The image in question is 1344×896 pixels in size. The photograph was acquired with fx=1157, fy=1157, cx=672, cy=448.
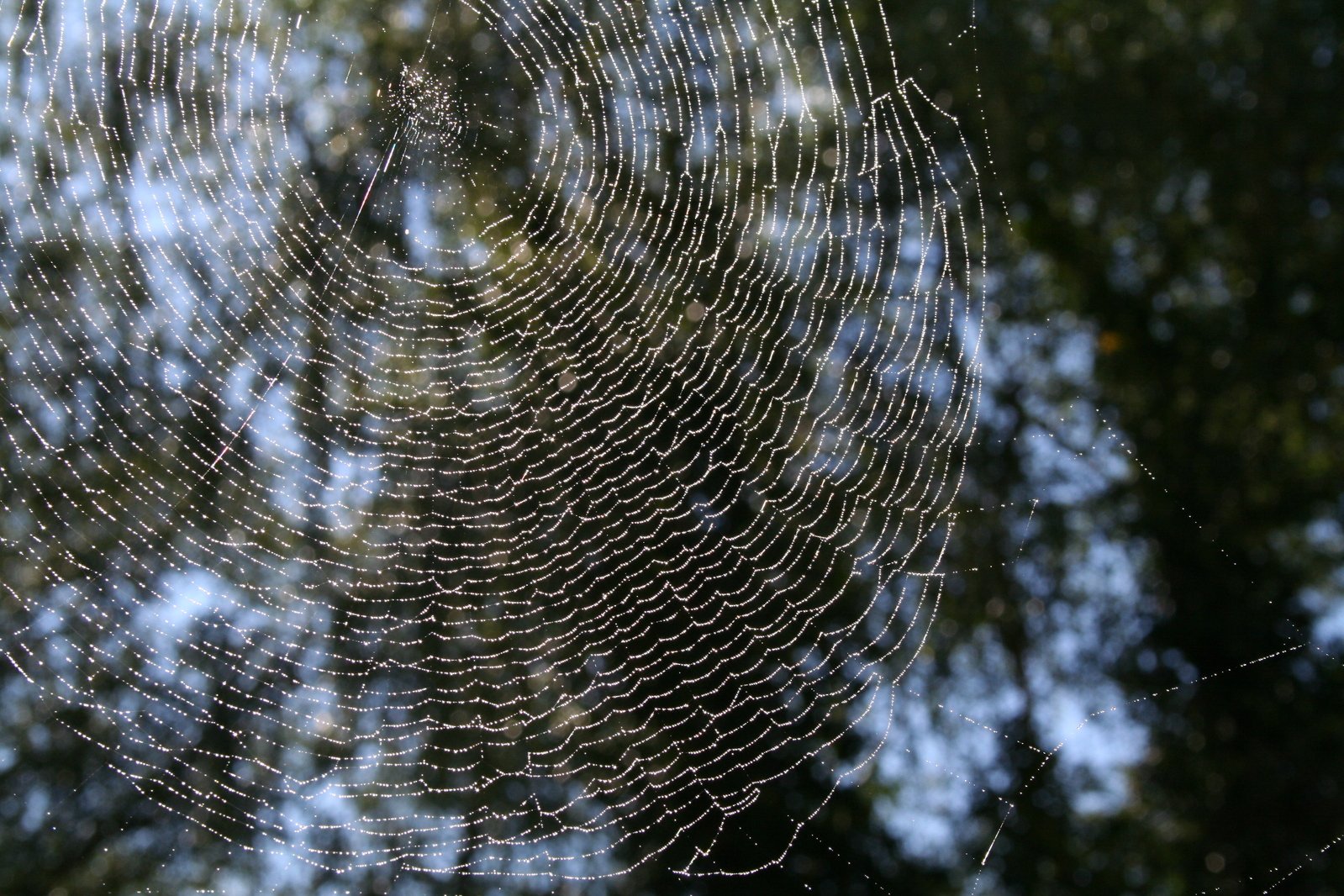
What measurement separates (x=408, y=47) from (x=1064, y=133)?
5069 mm

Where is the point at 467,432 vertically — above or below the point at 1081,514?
below

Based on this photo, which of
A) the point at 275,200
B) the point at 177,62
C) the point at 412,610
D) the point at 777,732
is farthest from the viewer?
the point at 412,610

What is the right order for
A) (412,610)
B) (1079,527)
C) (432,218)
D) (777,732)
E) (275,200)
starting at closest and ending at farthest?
(275,200) → (432,218) → (777,732) → (412,610) → (1079,527)

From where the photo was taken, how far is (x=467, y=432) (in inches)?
209

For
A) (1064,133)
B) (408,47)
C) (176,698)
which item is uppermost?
(1064,133)

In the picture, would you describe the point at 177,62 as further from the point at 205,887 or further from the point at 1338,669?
the point at 1338,669

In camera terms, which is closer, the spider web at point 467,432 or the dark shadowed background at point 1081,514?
the spider web at point 467,432

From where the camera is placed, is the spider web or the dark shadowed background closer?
the spider web

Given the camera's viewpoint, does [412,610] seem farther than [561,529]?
Yes

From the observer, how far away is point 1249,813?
7.52 m

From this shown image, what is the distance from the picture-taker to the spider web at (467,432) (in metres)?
4.79

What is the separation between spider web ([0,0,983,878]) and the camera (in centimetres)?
479

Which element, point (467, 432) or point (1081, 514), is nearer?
point (467, 432)

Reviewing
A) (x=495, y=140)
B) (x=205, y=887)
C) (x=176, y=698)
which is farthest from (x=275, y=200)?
(x=205, y=887)
